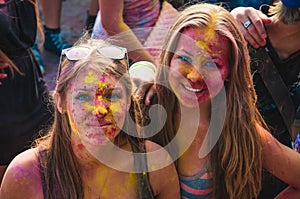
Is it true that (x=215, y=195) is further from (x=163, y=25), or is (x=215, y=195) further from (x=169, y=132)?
(x=163, y=25)

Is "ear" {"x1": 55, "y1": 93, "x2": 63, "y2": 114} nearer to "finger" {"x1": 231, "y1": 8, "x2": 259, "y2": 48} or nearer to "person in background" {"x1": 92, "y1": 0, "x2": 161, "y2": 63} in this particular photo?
"person in background" {"x1": 92, "y1": 0, "x2": 161, "y2": 63}

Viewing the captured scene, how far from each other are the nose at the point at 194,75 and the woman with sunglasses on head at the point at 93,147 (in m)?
0.18

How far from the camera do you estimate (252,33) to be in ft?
6.10

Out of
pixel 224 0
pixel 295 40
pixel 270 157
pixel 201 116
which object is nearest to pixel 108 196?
pixel 201 116

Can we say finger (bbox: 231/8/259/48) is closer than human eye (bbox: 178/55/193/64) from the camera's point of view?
No

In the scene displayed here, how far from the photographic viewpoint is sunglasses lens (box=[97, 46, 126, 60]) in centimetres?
154

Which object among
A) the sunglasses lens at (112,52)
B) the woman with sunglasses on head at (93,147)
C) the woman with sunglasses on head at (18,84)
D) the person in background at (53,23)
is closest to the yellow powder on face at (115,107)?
the woman with sunglasses on head at (93,147)

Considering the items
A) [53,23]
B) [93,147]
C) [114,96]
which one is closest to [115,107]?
[114,96]

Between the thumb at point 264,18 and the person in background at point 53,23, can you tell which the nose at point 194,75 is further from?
the person in background at point 53,23

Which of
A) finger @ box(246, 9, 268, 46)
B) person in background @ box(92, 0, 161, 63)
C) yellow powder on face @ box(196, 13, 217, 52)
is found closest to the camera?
yellow powder on face @ box(196, 13, 217, 52)

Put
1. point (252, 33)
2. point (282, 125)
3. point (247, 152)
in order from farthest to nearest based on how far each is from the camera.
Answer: point (282, 125) < point (252, 33) < point (247, 152)

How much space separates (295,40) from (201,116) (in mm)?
522

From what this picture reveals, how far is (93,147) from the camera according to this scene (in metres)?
1.53

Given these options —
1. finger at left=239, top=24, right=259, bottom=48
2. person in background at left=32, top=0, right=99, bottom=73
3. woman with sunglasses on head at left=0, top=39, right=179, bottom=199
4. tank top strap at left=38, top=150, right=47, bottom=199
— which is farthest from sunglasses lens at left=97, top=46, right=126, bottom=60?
person in background at left=32, top=0, right=99, bottom=73
